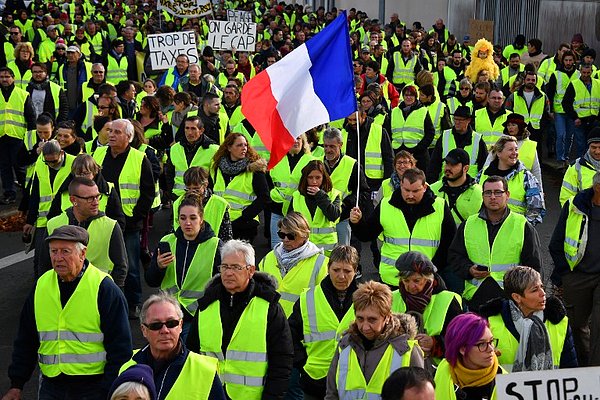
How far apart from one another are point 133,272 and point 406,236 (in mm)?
2911

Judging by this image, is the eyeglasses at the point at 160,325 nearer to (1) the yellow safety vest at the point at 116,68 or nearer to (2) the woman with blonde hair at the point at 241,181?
(2) the woman with blonde hair at the point at 241,181

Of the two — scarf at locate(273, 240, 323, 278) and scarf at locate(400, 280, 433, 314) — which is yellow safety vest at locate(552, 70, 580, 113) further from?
scarf at locate(400, 280, 433, 314)

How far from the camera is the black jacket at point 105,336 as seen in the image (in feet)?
21.2

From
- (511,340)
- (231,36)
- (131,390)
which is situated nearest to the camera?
(131,390)

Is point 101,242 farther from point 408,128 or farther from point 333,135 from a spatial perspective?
point 408,128

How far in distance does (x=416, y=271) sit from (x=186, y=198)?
2093 mm

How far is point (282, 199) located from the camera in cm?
1052

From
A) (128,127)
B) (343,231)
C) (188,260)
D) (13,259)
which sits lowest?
(13,259)

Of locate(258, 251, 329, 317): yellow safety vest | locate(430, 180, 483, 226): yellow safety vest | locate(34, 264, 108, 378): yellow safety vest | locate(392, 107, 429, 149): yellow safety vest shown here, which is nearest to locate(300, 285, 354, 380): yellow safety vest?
locate(258, 251, 329, 317): yellow safety vest

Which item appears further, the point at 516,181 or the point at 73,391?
the point at 516,181

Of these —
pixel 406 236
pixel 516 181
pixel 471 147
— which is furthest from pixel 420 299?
Answer: pixel 471 147

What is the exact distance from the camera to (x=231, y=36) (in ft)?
68.1

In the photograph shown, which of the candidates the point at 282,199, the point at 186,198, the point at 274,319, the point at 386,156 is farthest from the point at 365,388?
the point at 386,156

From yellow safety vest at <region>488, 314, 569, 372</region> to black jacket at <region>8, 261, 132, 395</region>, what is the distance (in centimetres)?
216
